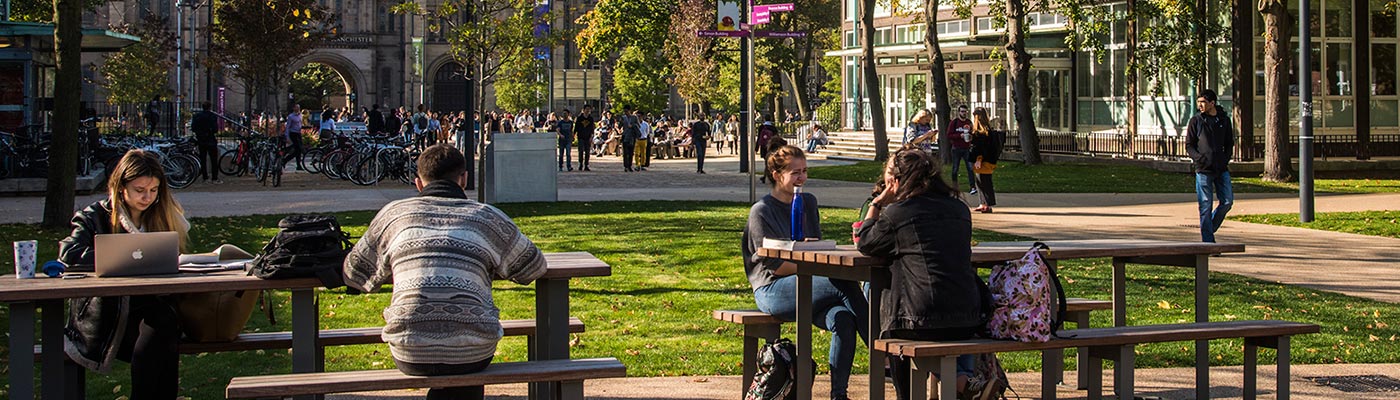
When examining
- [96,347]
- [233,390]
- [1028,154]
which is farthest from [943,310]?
[1028,154]

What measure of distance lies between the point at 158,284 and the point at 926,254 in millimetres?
2962

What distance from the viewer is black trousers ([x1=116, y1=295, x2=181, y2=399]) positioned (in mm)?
6707

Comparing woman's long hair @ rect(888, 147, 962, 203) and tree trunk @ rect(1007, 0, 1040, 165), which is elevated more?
tree trunk @ rect(1007, 0, 1040, 165)

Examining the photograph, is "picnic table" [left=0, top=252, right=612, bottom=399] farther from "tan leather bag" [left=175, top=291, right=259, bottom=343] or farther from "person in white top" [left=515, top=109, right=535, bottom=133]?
"person in white top" [left=515, top=109, right=535, bottom=133]

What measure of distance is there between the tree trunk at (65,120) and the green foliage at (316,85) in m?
87.2

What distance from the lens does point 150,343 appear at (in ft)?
22.0

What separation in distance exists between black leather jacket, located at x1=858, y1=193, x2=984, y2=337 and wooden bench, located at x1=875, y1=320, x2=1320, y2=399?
11 cm

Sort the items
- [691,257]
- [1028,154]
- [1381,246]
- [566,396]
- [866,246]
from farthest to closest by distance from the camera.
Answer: [1028,154] < [1381,246] < [691,257] < [866,246] < [566,396]

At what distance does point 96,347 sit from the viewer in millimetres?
6684

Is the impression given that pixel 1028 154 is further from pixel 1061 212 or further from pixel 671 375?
pixel 671 375

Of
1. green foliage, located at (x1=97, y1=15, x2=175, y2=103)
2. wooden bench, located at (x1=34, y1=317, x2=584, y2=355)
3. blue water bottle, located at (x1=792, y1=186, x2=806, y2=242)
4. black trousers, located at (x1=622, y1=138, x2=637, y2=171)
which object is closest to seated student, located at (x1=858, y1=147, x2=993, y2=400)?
blue water bottle, located at (x1=792, y1=186, x2=806, y2=242)

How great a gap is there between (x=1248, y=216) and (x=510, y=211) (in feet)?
30.6

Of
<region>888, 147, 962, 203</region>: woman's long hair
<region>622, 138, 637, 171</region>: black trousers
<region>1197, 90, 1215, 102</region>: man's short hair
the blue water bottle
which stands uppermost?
<region>622, 138, 637, 171</region>: black trousers

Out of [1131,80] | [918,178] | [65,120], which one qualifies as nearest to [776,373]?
[918,178]
